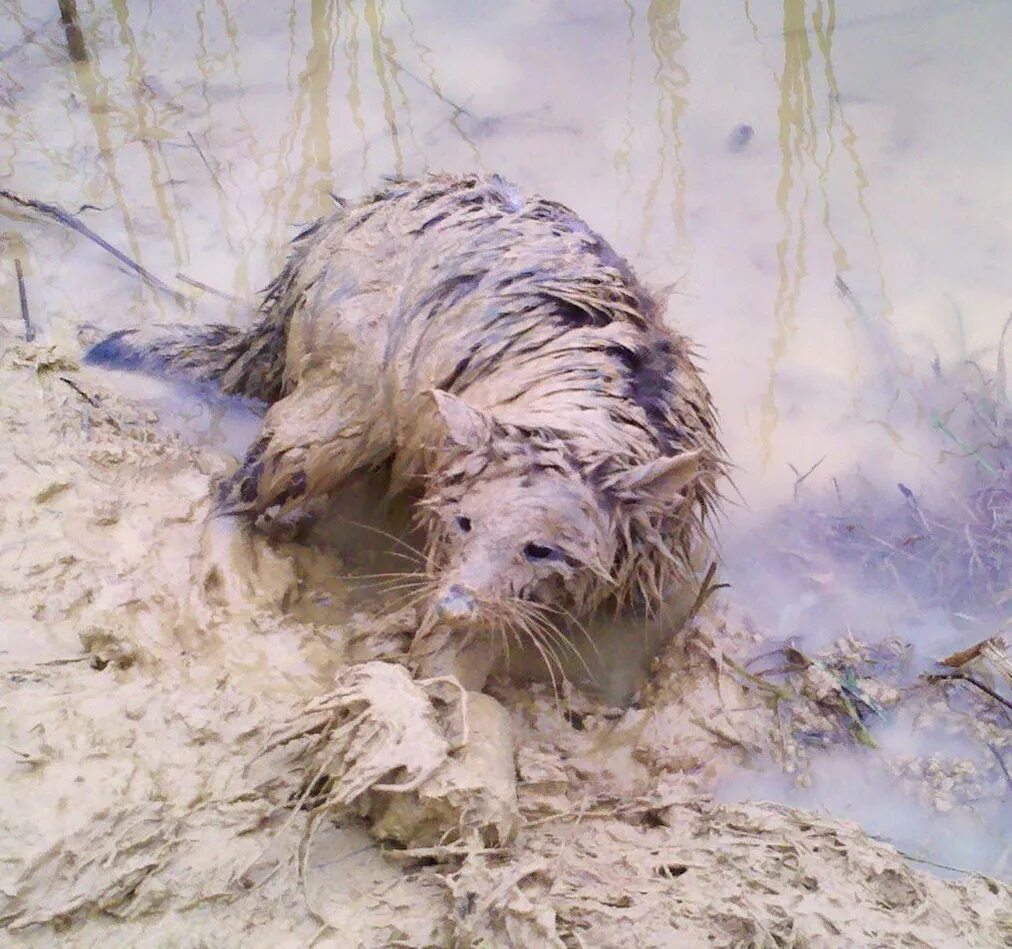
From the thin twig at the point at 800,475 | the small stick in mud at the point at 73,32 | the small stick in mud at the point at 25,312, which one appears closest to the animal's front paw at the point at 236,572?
the small stick in mud at the point at 25,312

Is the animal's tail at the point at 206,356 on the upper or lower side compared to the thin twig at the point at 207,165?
lower

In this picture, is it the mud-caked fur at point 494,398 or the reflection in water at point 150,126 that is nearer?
the mud-caked fur at point 494,398

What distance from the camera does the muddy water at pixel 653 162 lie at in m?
4.57

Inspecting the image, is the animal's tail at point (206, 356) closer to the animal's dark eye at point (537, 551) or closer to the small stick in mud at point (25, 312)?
the small stick in mud at point (25, 312)

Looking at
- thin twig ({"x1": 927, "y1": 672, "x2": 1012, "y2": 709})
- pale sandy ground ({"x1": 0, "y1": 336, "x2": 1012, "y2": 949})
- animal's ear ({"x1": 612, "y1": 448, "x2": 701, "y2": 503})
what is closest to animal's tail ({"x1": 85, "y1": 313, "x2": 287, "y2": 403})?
pale sandy ground ({"x1": 0, "y1": 336, "x2": 1012, "y2": 949})

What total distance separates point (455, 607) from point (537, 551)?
375 millimetres

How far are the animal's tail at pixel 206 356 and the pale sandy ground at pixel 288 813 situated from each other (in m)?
1.03

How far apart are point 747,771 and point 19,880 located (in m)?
2.20

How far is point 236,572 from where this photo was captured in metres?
3.61

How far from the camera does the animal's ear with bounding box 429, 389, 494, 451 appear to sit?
3105 millimetres

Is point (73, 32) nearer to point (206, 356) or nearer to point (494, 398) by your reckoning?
point (206, 356)

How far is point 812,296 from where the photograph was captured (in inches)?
199

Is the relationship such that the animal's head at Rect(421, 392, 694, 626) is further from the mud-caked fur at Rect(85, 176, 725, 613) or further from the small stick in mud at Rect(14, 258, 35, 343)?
the small stick in mud at Rect(14, 258, 35, 343)

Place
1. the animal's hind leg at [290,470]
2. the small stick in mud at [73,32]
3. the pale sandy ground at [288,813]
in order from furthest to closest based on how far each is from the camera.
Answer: the small stick in mud at [73,32], the animal's hind leg at [290,470], the pale sandy ground at [288,813]
